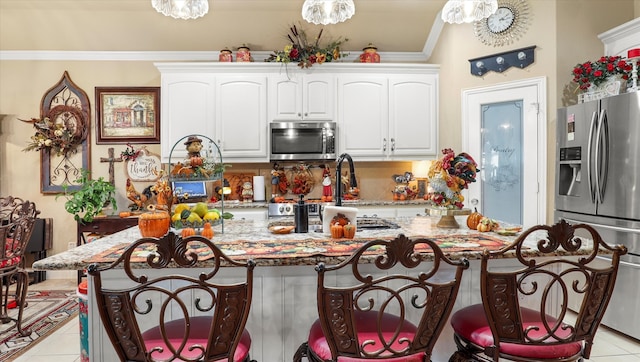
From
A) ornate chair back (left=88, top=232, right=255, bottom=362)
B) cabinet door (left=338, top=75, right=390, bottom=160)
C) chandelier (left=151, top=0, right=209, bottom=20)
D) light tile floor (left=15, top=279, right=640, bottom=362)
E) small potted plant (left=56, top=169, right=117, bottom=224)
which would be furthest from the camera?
cabinet door (left=338, top=75, right=390, bottom=160)

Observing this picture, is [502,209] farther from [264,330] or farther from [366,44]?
[264,330]

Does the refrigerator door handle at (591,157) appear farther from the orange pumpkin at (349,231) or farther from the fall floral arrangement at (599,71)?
the orange pumpkin at (349,231)

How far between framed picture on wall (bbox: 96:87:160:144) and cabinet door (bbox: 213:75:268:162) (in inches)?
35.8

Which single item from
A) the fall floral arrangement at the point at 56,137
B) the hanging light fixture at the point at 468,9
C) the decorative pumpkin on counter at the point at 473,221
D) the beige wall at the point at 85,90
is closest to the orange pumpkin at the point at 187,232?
the decorative pumpkin on counter at the point at 473,221

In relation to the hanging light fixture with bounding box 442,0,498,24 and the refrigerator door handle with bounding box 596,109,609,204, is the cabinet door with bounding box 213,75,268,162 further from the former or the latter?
the refrigerator door handle with bounding box 596,109,609,204

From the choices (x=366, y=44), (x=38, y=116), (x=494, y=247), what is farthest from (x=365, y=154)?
(x=38, y=116)

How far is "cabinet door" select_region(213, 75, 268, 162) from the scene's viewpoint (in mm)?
4379

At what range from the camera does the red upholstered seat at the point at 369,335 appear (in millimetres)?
1394

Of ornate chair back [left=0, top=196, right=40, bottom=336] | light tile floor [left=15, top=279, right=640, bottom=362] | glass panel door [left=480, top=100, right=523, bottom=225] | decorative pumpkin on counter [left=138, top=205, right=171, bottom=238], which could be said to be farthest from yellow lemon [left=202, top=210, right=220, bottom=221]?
glass panel door [left=480, top=100, right=523, bottom=225]

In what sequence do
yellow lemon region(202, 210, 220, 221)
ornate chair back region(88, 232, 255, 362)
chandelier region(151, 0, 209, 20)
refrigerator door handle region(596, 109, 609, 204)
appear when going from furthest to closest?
refrigerator door handle region(596, 109, 609, 204) < yellow lemon region(202, 210, 220, 221) < chandelier region(151, 0, 209, 20) < ornate chair back region(88, 232, 255, 362)

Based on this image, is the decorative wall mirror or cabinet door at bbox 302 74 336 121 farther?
the decorative wall mirror

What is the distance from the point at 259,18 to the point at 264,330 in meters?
3.60

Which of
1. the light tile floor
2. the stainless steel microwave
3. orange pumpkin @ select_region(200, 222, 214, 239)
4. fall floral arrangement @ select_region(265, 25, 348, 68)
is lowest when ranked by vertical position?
the light tile floor

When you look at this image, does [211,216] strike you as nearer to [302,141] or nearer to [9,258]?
[9,258]
